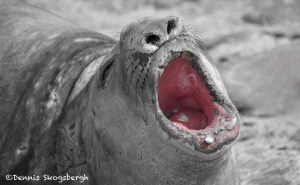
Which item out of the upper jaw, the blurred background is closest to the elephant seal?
the upper jaw

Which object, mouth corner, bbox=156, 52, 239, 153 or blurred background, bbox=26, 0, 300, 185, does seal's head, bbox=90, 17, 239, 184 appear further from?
blurred background, bbox=26, 0, 300, 185

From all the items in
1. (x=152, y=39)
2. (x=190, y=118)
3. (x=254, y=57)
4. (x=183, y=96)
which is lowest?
(x=254, y=57)

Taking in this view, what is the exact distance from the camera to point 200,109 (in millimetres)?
4062

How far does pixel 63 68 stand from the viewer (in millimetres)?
4957

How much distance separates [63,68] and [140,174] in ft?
3.69

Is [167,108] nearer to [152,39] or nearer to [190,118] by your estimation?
[190,118]

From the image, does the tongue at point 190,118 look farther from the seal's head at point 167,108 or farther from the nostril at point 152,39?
the nostril at point 152,39

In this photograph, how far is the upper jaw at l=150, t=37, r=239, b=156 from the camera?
3756 mm

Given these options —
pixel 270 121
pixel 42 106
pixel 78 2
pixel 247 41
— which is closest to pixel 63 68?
pixel 42 106

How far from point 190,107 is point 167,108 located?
0.12 metres

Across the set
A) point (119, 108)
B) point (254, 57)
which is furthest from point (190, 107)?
point (254, 57)

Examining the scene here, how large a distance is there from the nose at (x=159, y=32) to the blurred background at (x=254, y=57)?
1086mm

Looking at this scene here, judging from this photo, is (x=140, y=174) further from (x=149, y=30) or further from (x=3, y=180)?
(x=3, y=180)

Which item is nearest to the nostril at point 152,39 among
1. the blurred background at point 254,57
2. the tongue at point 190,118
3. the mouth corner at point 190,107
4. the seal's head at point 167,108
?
the seal's head at point 167,108
